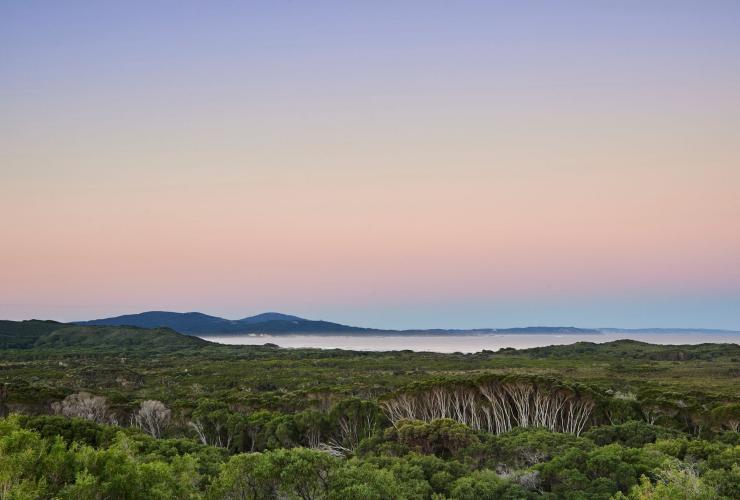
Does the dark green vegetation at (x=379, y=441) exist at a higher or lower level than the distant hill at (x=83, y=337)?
higher

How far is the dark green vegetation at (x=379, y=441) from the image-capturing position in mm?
14125

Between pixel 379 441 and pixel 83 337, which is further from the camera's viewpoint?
pixel 83 337

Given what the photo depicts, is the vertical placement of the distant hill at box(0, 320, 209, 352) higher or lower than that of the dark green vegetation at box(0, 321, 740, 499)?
lower

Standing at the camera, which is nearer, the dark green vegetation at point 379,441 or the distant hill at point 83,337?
the dark green vegetation at point 379,441

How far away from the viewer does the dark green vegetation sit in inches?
556

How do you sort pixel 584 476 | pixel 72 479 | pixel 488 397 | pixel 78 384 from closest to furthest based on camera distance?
1. pixel 72 479
2. pixel 584 476
3. pixel 488 397
4. pixel 78 384

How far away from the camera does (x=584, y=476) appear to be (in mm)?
20219

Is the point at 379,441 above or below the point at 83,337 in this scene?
above

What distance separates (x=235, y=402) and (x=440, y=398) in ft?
48.6

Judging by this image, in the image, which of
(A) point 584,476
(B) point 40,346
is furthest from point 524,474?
(B) point 40,346

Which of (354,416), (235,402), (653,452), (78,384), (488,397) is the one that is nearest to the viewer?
(653,452)

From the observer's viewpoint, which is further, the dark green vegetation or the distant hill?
the distant hill

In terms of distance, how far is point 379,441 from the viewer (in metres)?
28.2

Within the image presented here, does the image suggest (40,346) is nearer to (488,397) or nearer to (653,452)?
(488,397)
